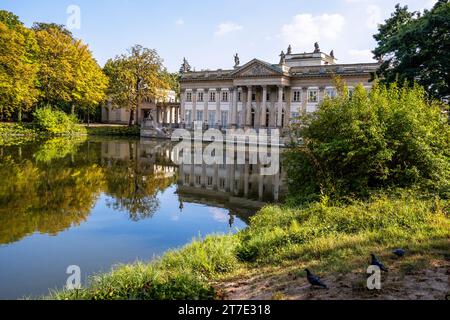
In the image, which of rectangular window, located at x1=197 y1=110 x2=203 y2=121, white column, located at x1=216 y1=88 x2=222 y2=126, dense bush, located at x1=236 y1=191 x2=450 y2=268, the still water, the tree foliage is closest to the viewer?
dense bush, located at x1=236 y1=191 x2=450 y2=268

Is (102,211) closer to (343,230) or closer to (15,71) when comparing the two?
(343,230)

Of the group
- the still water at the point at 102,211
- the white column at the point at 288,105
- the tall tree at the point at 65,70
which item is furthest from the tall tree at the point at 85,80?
the still water at the point at 102,211

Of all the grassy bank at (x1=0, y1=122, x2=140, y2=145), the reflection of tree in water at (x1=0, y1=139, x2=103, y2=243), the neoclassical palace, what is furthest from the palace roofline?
the reflection of tree in water at (x1=0, y1=139, x2=103, y2=243)

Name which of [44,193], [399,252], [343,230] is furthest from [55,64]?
[399,252]

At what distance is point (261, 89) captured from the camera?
5425 centimetres

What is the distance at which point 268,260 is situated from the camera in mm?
7430

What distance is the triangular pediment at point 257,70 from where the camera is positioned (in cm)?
5047

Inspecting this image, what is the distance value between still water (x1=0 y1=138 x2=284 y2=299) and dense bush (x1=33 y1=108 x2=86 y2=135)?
2392 centimetres

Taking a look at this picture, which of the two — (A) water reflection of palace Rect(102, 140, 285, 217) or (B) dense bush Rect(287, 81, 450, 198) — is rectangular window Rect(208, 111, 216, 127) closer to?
(A) water reflection of palace Rect(102, 140, 285, 217)

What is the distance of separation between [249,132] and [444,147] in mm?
36571

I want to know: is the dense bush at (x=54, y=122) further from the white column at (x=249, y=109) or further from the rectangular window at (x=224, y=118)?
the white column at (x=249, y=109)

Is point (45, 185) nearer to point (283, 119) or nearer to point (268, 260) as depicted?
point (268, 260)

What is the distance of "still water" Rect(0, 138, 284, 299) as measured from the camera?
27.5 ft

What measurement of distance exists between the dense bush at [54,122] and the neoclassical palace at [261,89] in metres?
14.8
